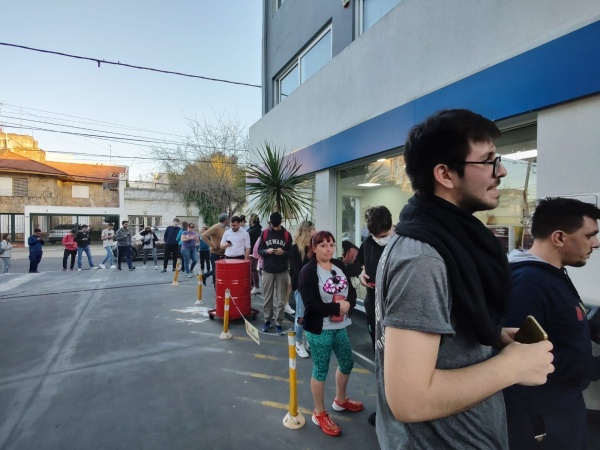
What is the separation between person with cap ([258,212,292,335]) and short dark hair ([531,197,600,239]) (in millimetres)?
3817

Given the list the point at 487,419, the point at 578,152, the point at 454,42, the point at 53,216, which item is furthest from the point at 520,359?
the point at 53,216

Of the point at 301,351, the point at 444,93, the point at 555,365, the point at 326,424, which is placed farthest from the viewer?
the point at 301,351

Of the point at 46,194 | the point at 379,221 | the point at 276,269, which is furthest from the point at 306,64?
the point at 46,194

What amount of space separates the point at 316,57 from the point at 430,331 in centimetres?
858

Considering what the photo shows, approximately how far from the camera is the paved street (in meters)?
2.77

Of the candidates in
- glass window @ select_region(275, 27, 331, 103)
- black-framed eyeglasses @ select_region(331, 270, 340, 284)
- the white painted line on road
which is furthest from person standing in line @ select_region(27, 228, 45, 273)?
black-framed eyeglasses @ select_region(331, 270, 340, 284)

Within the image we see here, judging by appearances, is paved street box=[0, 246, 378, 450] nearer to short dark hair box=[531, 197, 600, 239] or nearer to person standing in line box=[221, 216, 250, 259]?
person standing in line box=[221, 216, 250, 259]

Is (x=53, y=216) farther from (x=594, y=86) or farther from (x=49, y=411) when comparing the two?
(x=594, y=86)

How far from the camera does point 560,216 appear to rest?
1865mm

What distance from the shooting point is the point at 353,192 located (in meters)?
6.81

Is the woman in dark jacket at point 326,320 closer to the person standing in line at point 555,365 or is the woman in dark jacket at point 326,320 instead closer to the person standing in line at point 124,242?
the person standing in line at point 555,365

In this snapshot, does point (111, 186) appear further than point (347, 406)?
Yes

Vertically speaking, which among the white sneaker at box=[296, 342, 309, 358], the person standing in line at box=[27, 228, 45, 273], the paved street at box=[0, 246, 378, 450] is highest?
the person standing in line at box=[27, 228, 45, 273]

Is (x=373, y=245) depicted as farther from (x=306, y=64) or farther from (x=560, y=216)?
(x=306, y=64)
